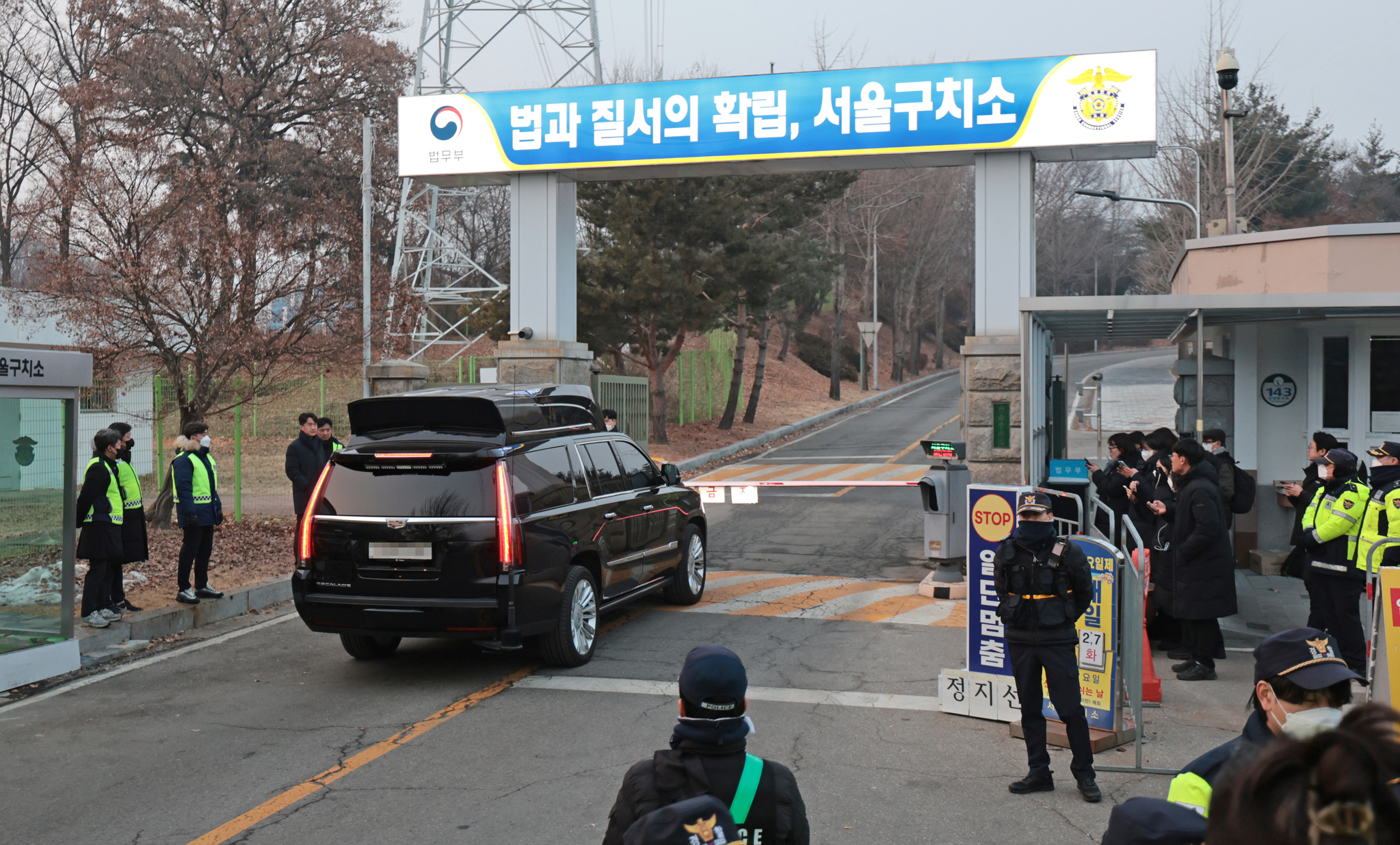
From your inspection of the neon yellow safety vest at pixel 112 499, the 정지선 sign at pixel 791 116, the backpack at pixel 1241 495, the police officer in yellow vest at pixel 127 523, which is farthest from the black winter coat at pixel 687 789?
the 정지선 sign at pixel 791 116

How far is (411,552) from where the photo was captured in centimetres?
784

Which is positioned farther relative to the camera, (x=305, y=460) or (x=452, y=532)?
(x=305, y=460)

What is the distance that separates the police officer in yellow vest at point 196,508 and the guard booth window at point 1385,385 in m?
12.4

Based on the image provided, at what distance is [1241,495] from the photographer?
9.59 m

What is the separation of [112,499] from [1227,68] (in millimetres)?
15492

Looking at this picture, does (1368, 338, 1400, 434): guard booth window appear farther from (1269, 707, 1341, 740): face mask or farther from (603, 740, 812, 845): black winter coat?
(603, 740, 812, 845): black winter coat

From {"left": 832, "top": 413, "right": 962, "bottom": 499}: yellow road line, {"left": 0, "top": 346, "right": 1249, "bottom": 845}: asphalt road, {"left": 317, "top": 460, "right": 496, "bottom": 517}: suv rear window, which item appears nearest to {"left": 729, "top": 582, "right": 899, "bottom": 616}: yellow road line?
{"left": 0, "top": 346, "right": 1249, "bottom": 845}: asphalt road

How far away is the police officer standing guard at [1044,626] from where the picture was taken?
575 cm

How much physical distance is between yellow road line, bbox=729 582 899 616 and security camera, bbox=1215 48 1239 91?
367 inches

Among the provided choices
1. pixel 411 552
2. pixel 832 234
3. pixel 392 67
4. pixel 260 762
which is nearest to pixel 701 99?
pixel 411 552

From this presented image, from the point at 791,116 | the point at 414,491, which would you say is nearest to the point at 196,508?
the point at 414,491

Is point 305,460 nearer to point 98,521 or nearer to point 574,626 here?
point 98,521

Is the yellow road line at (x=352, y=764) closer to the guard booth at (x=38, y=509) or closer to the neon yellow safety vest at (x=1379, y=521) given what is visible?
the guard booth at (x=38, y=509)

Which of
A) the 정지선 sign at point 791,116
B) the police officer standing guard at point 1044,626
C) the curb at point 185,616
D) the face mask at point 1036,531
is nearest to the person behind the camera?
the police officer standing guard at point 1044,626
